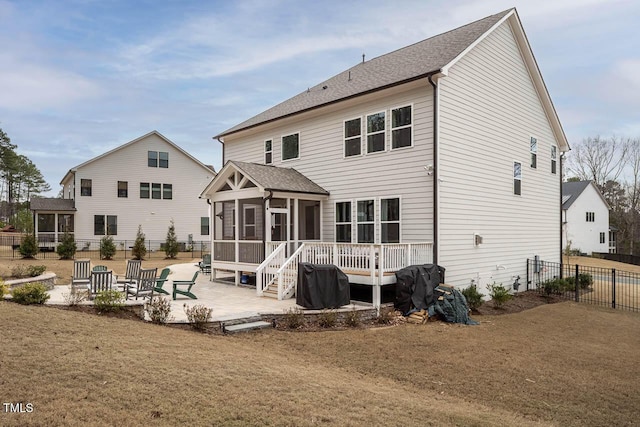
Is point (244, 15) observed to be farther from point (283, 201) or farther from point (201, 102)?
point (201, 102)

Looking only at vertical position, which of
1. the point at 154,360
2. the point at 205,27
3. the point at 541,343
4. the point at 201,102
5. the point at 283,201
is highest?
the point at 201,102

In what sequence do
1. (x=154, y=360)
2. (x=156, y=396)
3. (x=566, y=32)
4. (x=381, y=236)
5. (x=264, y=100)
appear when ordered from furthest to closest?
(x=264, y=100) → (x=566, y=32) → (x=381, y=236) → (x=154, y=360) → (x=156, y=396)

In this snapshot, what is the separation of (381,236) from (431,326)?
4015mm

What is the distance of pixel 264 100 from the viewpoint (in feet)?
88.5

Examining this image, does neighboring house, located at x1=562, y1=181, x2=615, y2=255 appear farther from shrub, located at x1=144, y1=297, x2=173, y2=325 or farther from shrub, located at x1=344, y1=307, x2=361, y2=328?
shrub, located at x1=144, y1=297, x2=173, y2=325

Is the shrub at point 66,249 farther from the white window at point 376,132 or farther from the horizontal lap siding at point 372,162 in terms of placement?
the white window at point 376,132

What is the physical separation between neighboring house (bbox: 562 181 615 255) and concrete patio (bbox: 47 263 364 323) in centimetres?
3512

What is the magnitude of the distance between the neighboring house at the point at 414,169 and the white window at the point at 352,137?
0.05 m

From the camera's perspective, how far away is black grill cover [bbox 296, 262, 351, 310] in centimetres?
1075

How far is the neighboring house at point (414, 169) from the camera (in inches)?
498

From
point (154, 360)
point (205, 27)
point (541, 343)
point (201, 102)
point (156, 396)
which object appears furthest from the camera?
point (201, 102)

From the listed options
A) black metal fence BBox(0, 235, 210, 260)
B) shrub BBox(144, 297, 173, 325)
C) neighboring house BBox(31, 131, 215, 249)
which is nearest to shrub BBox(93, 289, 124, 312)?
shrub BBox(144, 297, 173, 325)

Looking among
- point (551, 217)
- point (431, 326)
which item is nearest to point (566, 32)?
point (551, 217)

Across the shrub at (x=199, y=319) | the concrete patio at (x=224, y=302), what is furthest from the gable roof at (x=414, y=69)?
the shrub at (x=199, y=319)
